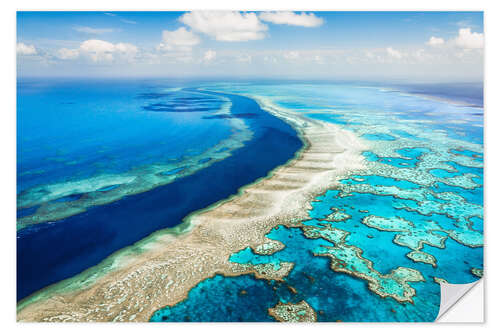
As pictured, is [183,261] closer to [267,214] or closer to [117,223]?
[267,214]

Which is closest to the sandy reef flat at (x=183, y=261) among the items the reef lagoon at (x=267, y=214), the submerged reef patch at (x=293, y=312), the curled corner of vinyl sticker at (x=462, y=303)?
the reef lagoon at (x=267, y=214)

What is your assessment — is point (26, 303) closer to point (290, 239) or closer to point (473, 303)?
point (290, 239)

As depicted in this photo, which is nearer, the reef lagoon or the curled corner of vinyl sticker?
the curled corner of vinyl sticker

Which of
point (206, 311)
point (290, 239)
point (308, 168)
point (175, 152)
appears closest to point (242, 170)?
point (308, 168)

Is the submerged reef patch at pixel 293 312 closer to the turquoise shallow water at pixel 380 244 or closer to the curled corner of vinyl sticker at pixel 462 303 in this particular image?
the turquoise shallow water at pixel 380 244

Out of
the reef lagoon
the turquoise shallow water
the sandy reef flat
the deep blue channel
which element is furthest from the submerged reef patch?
the deep blue channel

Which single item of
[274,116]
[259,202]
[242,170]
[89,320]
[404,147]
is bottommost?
[89,320]

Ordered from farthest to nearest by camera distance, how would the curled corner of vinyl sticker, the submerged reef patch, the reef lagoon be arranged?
the reef lagoon < the submerged reef patch < the curled corner of vinyl sticker

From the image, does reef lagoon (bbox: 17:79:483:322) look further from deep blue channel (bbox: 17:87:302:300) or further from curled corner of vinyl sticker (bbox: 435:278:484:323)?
curled corner of vinyl sticker (bbox: 435:278:484:323)
